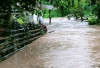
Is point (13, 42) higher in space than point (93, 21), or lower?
higher

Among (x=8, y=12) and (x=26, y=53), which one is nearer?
(x=26, y=53)

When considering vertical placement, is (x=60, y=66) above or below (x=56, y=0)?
below

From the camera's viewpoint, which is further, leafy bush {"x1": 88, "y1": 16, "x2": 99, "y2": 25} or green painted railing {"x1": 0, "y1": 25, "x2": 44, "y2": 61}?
leafy bush {"x1": 88, "y1": 16, "x2": 99, "y2": 25}

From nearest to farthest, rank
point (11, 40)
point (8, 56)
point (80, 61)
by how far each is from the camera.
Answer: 1. point (80, 61)
2. point (8, 56)
3. point (11, 40)

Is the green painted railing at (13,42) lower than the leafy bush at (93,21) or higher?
higher

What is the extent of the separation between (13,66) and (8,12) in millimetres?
4705

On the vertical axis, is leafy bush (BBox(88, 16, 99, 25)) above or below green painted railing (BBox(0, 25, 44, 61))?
below

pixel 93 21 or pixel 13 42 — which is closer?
pixel 13 42

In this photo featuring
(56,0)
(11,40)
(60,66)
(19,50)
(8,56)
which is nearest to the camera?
(60,66)

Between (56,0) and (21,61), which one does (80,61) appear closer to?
(21,61)

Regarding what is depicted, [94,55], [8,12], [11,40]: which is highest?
[8,12]

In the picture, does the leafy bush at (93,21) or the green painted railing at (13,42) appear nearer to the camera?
the green painted railing at (13,42)

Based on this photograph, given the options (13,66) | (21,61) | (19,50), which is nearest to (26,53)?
(19,50)

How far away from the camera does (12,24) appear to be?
13.8 m
